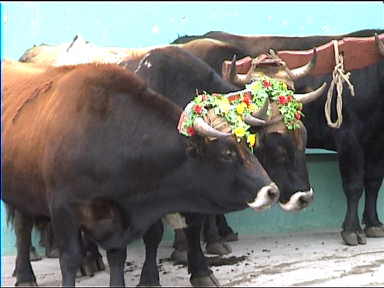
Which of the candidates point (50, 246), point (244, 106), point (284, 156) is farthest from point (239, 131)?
point (50, 246)

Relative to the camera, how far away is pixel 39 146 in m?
4.41

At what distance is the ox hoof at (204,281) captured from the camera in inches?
195

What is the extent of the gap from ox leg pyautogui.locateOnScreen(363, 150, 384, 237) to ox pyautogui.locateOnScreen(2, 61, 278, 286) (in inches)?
102

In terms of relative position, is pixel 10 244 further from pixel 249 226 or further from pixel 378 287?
pixel 378 287

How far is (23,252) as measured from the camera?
5.12 metres

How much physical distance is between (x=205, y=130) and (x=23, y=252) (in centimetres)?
173

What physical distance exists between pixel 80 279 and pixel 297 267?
160 cm

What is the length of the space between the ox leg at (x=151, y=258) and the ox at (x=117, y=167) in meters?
0.40

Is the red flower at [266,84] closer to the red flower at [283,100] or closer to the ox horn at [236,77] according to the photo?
the red flower at [283,100]

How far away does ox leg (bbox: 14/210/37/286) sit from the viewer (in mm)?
5102

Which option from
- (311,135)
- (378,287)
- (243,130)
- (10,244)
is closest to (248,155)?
(243,130)

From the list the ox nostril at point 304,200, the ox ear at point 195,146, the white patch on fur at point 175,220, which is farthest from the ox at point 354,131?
the ox ear at point 195,146

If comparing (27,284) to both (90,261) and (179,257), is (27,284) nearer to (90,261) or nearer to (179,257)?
(90,261)

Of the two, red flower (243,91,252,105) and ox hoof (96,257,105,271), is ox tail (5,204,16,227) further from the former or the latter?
red flower (243,91,252,105)
